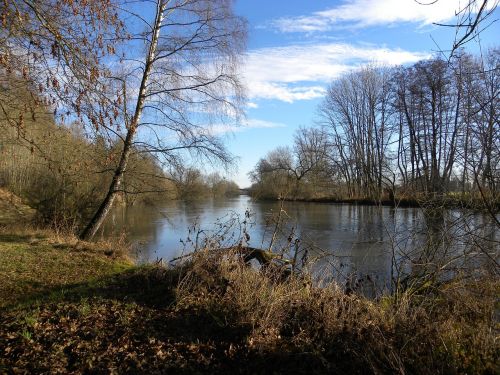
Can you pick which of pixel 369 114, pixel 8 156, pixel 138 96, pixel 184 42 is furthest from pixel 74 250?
pixel 369 114

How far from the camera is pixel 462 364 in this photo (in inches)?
153

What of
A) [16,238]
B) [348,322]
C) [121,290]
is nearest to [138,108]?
[16,238]

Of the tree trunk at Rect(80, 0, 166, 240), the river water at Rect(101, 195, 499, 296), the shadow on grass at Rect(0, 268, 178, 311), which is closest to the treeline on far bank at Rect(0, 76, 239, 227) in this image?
the tree trunk at Rect(80, 0, 166, 240)

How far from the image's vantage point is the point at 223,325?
484 centimetres

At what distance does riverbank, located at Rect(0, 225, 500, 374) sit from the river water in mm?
823

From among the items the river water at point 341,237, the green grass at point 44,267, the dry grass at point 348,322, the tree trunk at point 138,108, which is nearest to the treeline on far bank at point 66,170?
the tree trunk at point 138,108

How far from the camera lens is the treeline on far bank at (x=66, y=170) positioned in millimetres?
7773

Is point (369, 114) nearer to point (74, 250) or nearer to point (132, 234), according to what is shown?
point (132, 234)

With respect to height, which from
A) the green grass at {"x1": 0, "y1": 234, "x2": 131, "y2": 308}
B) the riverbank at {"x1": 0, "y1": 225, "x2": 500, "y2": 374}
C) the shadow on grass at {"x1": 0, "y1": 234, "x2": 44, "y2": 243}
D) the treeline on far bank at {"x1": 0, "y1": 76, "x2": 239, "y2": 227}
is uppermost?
the treeline on far bank at {"x1": 0, "y1": 76, "x2": 239, "y2": 227}

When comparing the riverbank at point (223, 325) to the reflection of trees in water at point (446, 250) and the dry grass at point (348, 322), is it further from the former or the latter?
the reflection of trees in water at point (446, 250)

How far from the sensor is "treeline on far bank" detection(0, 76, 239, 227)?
777 cm

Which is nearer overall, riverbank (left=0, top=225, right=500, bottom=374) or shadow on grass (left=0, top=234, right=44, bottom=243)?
riverbank (left=0, top=225, right=500, bottom=374)

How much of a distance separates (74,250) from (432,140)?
108 feet

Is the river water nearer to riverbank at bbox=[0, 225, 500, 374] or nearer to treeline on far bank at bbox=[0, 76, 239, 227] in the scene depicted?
riverbank at bbox=[0, 225, 500, 374]
